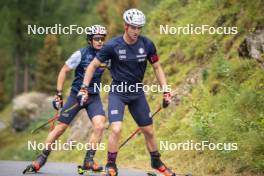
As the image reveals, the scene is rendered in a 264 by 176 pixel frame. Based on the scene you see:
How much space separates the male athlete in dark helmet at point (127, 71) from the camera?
317 inches

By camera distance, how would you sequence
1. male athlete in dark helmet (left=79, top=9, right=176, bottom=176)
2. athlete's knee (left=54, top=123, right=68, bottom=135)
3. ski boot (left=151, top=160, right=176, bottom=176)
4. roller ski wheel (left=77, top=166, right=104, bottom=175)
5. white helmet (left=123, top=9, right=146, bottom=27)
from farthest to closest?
1. athlete's knee (left=54, top=123, right=68, bottom=135)
2. roller ski wheel (left=77, top=166, right=104, bottom=175)
3. ski boot (left=151, top=160, right=176, bottom=176)
4. male athlete in dark helmet (left=79, top=9, right=176, bottom=176)
5. white helmet (left=123, top=9, right=146, bottom=27)

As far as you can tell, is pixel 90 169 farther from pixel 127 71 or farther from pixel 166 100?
pixel 127 71

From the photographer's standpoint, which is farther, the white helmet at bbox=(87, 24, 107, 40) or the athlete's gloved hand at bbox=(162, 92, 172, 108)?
the white helmet at bbox=(87, 24, 107, 40)

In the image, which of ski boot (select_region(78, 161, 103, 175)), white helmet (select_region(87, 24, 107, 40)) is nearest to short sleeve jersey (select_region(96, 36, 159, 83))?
white helmet (select_region(87, 24, 107, 40))

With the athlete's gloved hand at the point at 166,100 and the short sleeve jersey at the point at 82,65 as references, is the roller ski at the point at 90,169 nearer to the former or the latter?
the short sleeve jersey at the point at 82,65

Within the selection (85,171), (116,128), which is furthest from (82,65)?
(116,128)

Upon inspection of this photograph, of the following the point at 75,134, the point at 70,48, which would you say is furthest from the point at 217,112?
the point at 70,48

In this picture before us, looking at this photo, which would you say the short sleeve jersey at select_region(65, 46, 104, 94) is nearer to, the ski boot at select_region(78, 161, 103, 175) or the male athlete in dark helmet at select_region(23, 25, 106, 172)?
the male athlete in dark helmet at select_region(23, 25, 106, 172)

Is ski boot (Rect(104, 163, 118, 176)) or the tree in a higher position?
the tree

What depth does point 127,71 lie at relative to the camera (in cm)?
820

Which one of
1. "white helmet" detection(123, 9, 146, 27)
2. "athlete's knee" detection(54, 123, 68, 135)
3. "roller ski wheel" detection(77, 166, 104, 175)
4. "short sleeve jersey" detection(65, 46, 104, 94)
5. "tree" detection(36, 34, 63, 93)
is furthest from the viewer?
"tree" detection(36, 34, 63, 93)

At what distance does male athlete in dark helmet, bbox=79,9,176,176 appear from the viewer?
8.05 metres

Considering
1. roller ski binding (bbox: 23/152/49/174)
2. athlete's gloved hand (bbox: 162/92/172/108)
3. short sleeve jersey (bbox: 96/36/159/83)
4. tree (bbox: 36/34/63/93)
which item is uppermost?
tree (bbox: 36/34/63/93)

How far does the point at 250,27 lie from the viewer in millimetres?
13359
